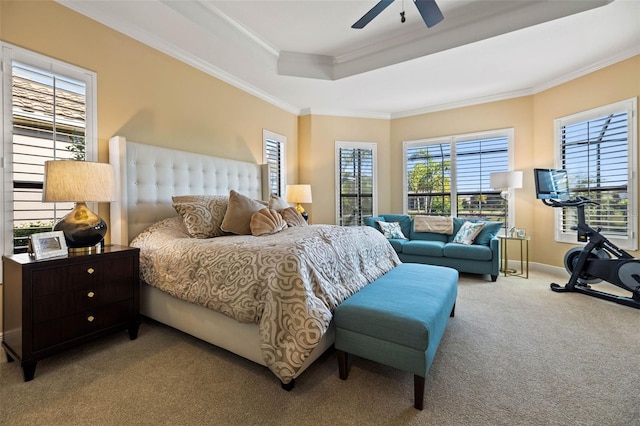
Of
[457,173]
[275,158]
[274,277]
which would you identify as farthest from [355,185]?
[274,277]

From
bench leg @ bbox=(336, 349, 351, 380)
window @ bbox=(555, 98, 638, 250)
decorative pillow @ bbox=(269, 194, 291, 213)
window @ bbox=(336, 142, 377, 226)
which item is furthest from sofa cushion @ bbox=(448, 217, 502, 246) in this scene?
bench leg @ bbox=(336, 349, 351, 380)

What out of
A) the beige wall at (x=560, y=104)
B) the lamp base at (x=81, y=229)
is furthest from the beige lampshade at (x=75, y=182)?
the beige wall at (x=560, y=104)

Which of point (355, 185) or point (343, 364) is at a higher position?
point (355, 185)

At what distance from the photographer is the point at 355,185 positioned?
5.73m

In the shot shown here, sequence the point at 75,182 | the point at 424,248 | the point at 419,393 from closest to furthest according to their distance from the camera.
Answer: the point at 419,393, the point at 75,182, the point at 424,248

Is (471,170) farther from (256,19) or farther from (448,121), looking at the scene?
(256,19)

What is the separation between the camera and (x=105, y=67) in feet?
8.74

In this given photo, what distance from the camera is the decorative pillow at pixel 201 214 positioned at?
2.60 m

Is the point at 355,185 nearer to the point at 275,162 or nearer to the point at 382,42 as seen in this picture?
the point at 275,162

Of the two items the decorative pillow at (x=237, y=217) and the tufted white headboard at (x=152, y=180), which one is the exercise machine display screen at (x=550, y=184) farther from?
the tufted white headboard at (x=152, y=180)

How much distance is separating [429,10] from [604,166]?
137 inches

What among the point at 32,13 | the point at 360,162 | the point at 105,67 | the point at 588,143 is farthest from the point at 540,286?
the point at 32,13

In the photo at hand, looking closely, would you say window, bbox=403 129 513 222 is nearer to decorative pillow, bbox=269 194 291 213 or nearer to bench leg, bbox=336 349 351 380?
decorative pillow, bbox=269 194 291 213

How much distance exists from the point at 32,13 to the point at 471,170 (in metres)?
5.93
